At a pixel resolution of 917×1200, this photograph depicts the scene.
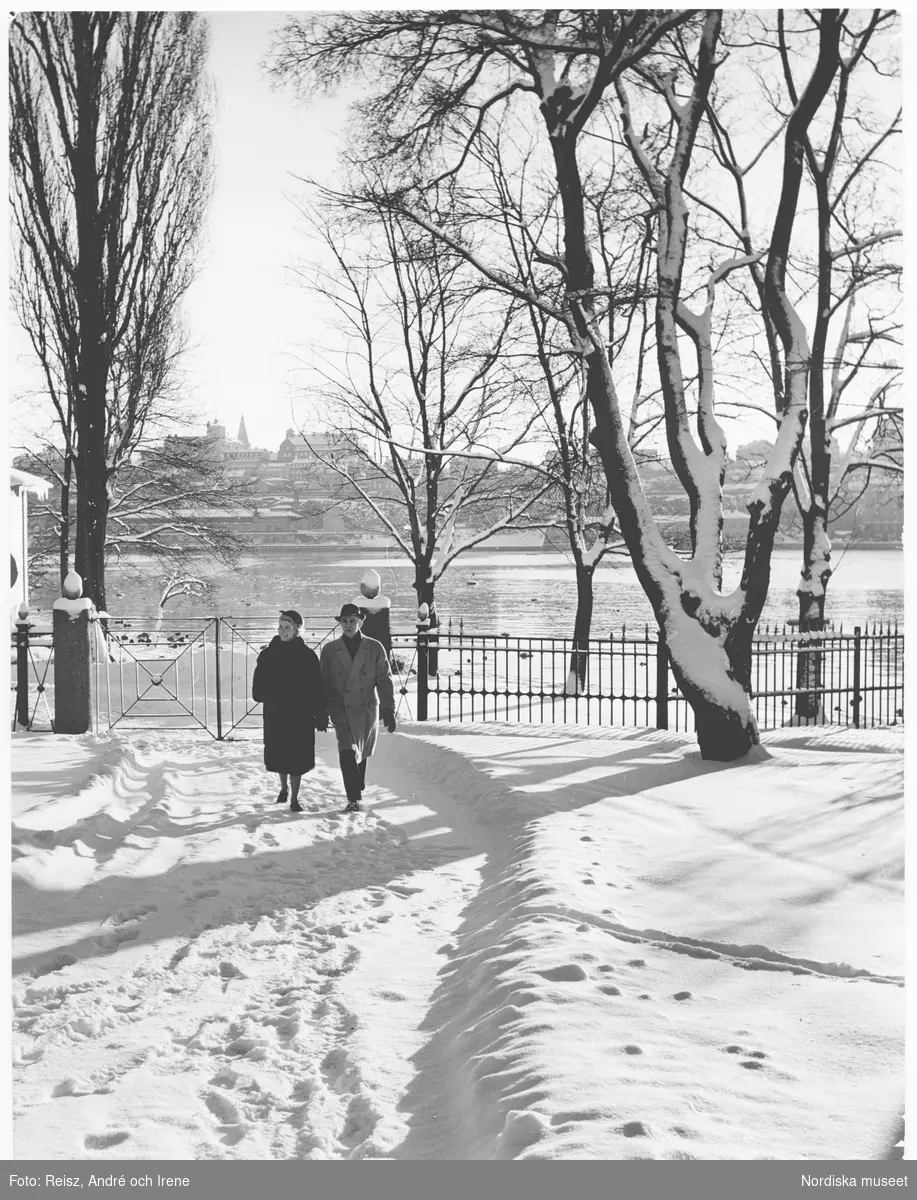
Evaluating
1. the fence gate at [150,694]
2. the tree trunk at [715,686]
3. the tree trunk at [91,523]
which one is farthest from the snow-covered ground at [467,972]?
the tree trunk at [91,523]

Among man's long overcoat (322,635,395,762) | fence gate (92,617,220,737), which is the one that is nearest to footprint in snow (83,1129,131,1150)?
man's long overcoat (322,635,395,762)

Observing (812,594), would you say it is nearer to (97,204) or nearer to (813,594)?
(813,594)

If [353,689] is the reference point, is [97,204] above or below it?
above

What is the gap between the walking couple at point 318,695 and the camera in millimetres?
7570

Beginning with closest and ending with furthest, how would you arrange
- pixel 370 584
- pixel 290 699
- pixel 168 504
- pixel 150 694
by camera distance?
1. pixel 290 699
2. pixel 370 584
3. pixel 150 694
4. pixel 168 504

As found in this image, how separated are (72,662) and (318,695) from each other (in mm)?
5218

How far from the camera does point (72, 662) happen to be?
11.6 m

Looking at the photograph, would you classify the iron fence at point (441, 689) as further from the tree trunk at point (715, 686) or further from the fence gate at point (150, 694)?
the tree trunk at point (715, 686)

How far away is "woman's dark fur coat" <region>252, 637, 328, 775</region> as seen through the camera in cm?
756

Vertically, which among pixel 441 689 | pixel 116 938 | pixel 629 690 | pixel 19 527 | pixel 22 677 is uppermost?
pixel 19 527

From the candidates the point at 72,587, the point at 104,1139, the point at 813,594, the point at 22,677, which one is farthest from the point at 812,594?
the point at 104,1139

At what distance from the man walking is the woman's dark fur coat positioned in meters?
0.11

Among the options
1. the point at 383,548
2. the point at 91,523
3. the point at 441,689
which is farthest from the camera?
the point at 383,548
